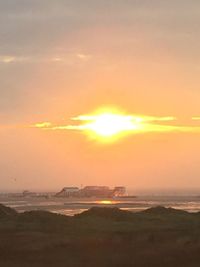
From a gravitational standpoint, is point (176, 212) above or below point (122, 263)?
above

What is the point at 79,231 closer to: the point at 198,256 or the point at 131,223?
the point at 131,223

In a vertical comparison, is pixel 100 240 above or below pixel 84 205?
below

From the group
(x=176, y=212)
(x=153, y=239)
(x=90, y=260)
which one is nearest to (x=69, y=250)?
(x=90, y=260)

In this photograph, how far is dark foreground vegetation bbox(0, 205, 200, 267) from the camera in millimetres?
37156

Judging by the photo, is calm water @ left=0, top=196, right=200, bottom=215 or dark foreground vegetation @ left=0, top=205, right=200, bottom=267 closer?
dark foreground vegetation @ left=0, top=205, right=200, bottom=267

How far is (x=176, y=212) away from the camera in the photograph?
2475 inches

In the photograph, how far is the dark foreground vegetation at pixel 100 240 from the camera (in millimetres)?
37156

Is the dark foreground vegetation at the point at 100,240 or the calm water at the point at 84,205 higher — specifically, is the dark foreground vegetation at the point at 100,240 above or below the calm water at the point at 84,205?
below

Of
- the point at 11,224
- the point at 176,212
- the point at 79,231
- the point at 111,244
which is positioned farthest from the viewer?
the point at 176,212

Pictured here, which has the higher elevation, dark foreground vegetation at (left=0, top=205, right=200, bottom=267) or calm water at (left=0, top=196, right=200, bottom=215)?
calm water at (left=0, top=196, right=200, bottom=215)

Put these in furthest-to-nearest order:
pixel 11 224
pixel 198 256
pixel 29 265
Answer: pixel 11 224
pixel 198 256
pixel 29 265

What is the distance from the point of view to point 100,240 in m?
44.2

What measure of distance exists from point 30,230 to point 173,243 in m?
12.2

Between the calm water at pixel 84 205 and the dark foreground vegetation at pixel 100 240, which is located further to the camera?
the calm water at pixel 84 205
